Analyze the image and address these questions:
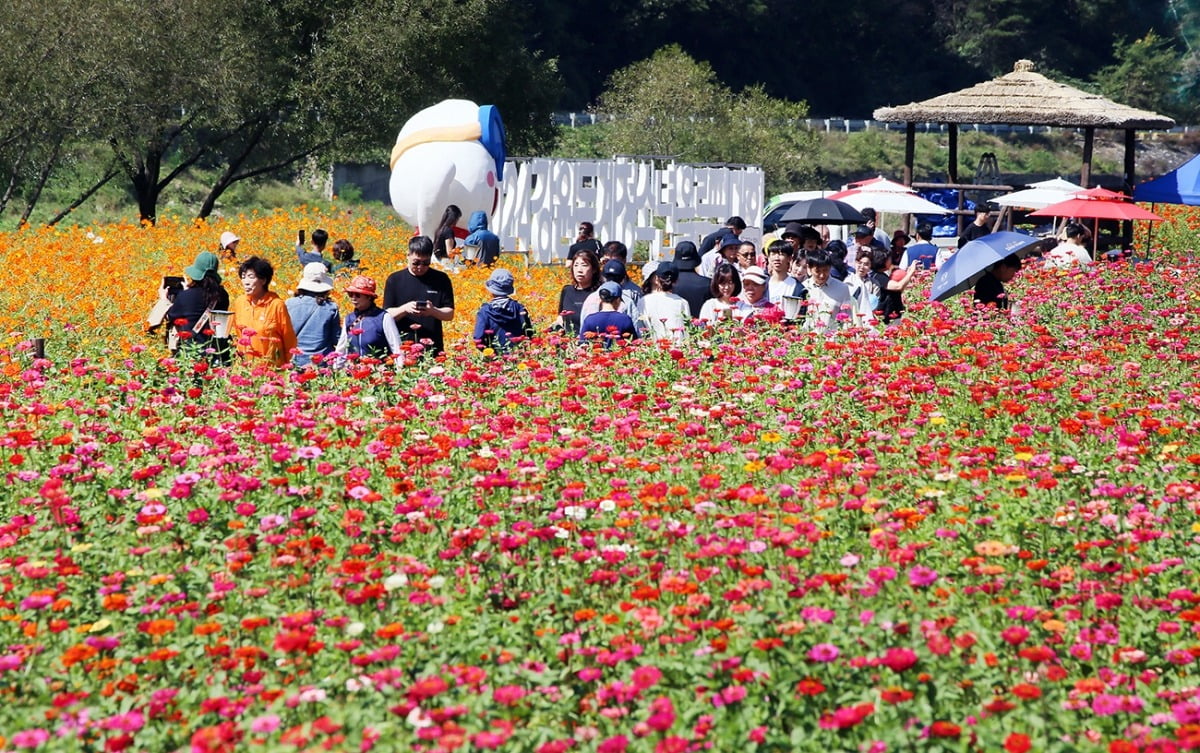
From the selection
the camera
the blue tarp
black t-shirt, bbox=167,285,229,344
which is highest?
the blue tarp

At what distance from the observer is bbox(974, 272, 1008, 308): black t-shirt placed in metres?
10.1

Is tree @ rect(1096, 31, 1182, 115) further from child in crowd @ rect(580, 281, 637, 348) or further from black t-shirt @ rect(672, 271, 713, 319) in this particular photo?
child in crowd @ rect(580, 281, 637, 348)

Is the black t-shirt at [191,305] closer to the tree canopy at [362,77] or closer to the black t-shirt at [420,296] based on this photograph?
the black t-shirt at [420,296]

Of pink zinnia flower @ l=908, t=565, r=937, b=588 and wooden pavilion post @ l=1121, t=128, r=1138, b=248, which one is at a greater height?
wooden pavilion post @ l=1121, t=128, r=1138, b=248

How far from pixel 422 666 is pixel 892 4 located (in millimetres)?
73783

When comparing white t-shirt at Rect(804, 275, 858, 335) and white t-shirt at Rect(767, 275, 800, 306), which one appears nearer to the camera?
white t-shirt at Rect(804, 275, 858, 335)

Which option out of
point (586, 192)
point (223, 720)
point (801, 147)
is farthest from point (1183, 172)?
point (801, 147)

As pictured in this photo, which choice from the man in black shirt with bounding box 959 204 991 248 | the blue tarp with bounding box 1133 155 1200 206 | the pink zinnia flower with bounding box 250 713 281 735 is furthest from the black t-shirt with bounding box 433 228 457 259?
the pink zinnia flower with bounding box 250 713 281 735

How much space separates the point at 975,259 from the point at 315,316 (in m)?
3.93

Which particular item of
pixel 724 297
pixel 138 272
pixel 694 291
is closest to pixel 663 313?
pixel 724 297

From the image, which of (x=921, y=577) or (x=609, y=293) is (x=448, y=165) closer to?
(x=609, y=293)

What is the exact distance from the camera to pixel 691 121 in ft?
138

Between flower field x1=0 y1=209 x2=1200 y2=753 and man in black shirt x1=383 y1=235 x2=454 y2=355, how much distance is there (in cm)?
99

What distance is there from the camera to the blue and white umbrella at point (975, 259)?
964 cm
